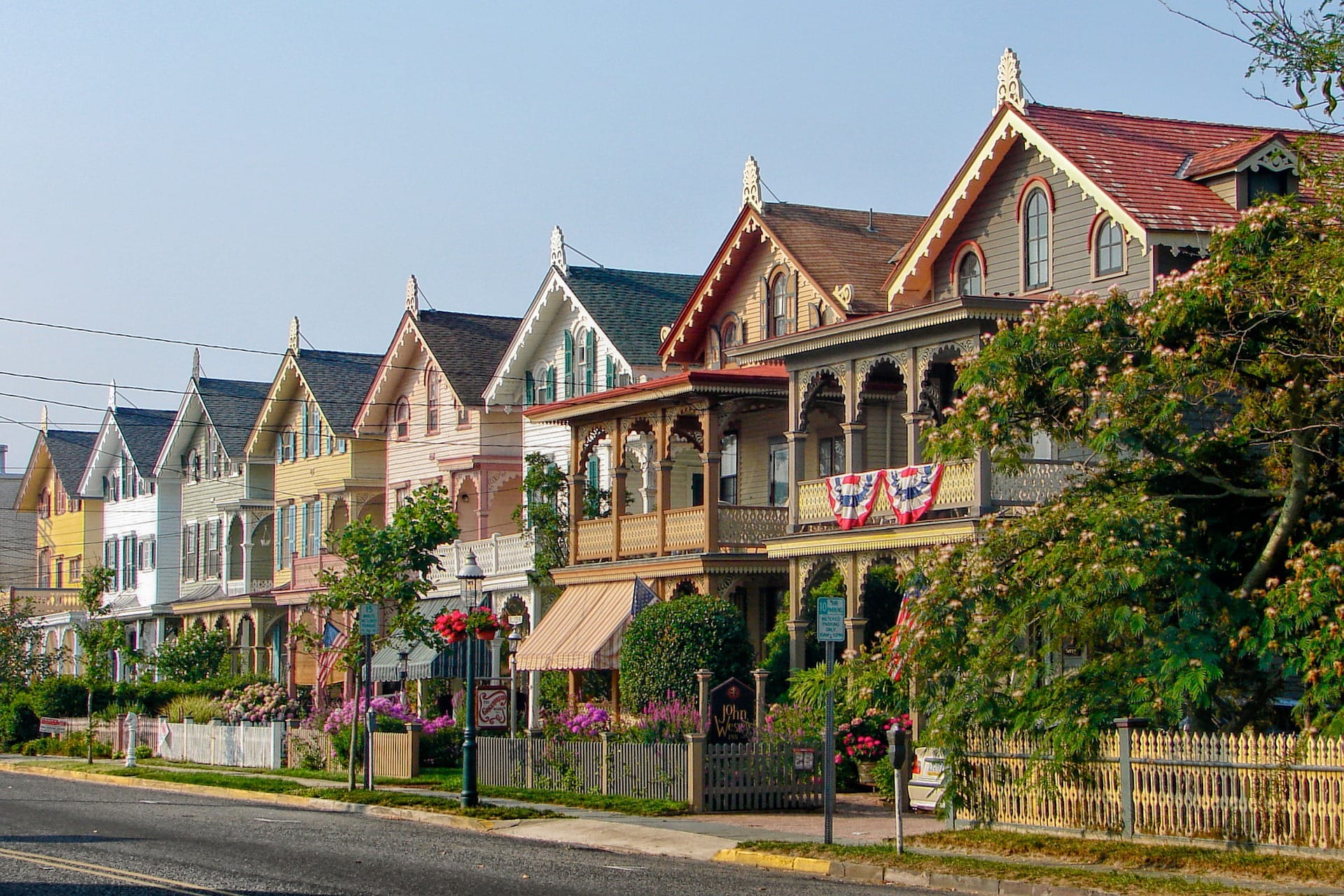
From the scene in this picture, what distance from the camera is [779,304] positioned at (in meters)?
37.6

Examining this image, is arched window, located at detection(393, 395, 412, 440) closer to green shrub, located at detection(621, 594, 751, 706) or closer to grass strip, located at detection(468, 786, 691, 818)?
green shrub, located at detection(621, 594, 751, 706)

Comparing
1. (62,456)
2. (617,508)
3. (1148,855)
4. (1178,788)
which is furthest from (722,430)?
(62,456)

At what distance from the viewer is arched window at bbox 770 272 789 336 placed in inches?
1468

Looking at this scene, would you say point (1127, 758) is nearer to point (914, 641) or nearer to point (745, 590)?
point (914, 641)

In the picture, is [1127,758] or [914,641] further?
[914,641]

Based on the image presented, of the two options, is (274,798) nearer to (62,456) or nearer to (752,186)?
(752,186)

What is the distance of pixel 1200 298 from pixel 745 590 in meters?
17.5

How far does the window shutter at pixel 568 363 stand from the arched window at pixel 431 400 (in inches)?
218

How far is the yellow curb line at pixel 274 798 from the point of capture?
2477 centimetres

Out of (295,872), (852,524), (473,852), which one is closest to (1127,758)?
(473,852)

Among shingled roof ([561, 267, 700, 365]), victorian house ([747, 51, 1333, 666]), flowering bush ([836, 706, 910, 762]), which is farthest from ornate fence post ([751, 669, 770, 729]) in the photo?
shingled roof ([561, 267, 700, 365])

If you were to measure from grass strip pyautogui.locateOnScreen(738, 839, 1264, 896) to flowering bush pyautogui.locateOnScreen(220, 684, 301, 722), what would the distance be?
75.3 ft

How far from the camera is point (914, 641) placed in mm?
21547

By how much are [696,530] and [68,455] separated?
155 ft
